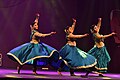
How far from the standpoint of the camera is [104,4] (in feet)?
29.1

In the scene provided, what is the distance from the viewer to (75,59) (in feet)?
22.4

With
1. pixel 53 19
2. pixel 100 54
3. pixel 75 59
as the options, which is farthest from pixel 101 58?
pixel 53 19

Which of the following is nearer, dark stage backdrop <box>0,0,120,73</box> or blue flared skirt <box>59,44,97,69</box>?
blue flared skirt <box>59,44,97,69</box>

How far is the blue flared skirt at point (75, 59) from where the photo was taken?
22.3ft

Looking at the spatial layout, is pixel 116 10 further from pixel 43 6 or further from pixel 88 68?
pixel 88 68

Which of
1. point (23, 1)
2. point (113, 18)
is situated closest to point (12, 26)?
point (23, 1)

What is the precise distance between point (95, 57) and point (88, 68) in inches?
Answer: 13.0

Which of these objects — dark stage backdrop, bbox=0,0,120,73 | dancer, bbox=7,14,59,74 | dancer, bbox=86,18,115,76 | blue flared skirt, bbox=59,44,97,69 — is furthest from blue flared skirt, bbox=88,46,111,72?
dark stage backdrop, bbox=0,0,120,73

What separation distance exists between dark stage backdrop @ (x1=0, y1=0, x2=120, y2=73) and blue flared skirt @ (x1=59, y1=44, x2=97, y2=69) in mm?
1565

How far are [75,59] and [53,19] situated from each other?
1840mm

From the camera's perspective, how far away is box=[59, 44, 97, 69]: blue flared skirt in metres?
6.79

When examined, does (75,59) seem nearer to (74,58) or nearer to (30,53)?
(74,58)

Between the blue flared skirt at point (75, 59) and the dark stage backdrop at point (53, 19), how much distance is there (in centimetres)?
156

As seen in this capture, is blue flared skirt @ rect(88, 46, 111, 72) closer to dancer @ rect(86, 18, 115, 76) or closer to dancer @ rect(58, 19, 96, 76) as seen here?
dancer @ rect(86, 18, 115, 76)
